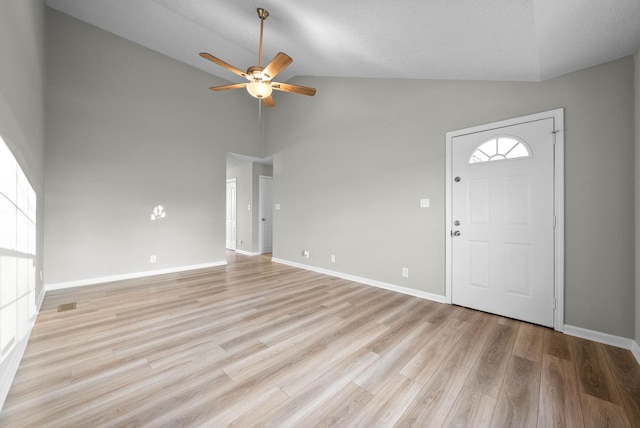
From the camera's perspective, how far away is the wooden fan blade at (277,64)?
Answer: 2.47 meters

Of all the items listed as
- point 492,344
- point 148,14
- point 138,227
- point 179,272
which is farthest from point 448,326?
point 148,14

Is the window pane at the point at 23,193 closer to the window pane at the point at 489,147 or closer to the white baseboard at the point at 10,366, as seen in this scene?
the white baseboard at the point at 10,366

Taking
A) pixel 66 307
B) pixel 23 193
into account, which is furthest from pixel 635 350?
pixel 66 307

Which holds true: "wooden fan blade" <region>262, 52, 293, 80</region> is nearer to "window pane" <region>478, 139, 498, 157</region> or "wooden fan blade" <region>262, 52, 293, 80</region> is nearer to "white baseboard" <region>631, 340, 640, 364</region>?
"window pane" <region>478, 139, 498, 157</region>

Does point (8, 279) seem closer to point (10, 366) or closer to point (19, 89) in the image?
point (10, 366)

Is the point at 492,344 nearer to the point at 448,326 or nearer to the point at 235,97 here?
the point at 448,326

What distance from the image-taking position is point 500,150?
276cm

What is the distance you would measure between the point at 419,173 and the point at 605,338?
2.29m

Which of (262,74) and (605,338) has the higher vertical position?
(262,74)

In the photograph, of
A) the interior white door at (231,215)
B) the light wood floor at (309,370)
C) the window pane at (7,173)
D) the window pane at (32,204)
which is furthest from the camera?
the interior white door at (231,215)

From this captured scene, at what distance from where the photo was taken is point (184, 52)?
4445 mm

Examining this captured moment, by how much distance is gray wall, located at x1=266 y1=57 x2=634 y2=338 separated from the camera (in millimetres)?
2168

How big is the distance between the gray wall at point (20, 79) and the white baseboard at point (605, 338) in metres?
4.50

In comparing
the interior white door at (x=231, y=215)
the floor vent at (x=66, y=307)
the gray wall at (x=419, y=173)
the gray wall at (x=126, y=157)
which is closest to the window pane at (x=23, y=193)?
the floor vent at (x=66, y=307)
